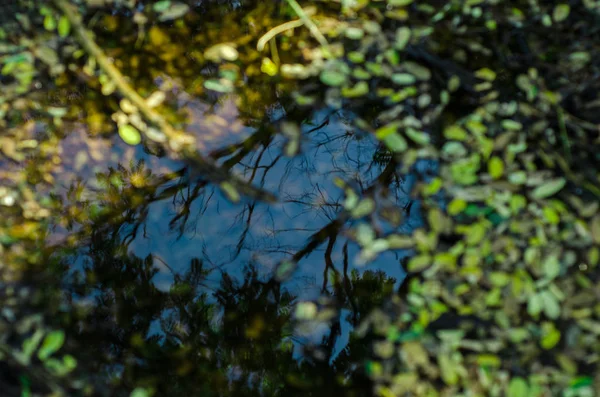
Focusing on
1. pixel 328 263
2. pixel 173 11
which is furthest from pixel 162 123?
pixel 328 263

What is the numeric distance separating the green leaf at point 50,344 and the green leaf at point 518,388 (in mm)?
1111

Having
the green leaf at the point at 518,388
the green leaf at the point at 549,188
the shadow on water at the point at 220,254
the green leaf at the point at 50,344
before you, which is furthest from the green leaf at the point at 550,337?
the green leaf at the point at 50,344

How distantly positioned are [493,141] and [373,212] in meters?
0.42

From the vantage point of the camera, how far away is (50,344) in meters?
1.26

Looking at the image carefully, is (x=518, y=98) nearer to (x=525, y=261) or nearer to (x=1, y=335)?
(x=525, y=261)

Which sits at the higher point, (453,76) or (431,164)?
(453,76)

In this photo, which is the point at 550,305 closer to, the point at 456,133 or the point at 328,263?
the point at 456,133

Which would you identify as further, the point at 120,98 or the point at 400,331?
the point at 120,98

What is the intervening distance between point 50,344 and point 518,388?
1.14 m

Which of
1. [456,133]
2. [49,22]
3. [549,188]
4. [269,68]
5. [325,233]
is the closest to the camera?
[549,188]

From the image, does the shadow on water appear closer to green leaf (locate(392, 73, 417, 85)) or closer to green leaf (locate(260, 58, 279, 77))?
green leaf (locate(260, 58, 279, 77))

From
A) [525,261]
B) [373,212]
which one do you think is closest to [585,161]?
[525,261]

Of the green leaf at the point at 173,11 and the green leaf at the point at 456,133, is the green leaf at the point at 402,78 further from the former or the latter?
the green leaf at the point at 173,11

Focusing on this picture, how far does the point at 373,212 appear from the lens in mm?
1626
